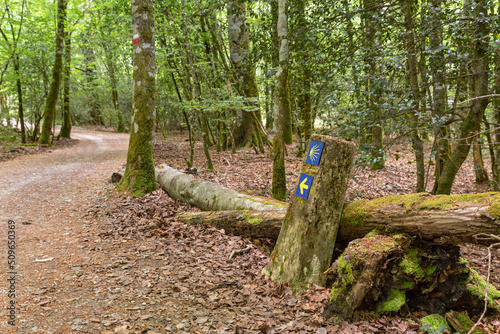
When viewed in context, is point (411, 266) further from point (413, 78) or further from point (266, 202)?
point (413, 78)

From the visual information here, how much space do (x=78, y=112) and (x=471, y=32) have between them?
3048 cm

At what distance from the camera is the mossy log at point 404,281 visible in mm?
2982

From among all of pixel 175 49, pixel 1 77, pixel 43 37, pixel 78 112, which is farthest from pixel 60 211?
pixel 78 112

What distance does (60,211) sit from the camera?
19.7ft

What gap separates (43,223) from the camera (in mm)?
5367

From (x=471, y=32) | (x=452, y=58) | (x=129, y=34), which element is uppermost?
(x=129, y=34)

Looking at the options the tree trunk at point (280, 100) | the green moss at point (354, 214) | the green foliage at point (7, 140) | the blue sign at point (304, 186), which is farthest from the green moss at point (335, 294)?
the green foliage at point (7, 140)

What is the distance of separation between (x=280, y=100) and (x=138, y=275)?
4.10m

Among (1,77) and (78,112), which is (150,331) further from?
(78,112)

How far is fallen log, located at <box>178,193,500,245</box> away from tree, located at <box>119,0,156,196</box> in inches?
187

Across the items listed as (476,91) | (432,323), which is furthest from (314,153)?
(476,91)

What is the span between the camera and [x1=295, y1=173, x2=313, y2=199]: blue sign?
11.6 feet

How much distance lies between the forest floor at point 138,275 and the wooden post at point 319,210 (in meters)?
0.23

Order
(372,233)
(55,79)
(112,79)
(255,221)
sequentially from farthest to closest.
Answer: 1. (112,79)
2. (55,79)
3. (255,221)
4. (372,233)
